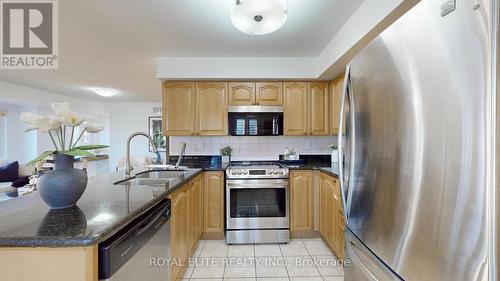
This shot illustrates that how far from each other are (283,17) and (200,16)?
0.94m

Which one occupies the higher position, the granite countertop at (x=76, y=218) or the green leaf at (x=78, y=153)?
the green leaf at (x=78, y=153)

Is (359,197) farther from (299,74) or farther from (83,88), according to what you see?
(83,88)

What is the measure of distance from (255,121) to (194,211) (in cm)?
138

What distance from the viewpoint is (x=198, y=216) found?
2693 mm

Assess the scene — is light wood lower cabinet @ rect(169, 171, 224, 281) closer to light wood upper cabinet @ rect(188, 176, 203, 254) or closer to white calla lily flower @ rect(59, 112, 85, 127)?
light wood upper cabinet @ rect(188, 176, 203, 254)

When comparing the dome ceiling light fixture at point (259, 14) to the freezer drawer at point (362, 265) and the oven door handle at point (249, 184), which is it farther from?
the oven door handle at point (249, 184)

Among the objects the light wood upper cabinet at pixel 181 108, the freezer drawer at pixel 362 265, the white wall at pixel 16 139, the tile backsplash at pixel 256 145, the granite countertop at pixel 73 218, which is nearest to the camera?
the granite countertop at pixel 73 218

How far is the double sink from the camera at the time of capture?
1.89 metres

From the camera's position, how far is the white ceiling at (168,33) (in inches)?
77.6

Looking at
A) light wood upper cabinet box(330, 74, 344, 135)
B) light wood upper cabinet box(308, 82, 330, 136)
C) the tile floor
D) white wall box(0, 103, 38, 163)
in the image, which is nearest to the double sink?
the tile floor

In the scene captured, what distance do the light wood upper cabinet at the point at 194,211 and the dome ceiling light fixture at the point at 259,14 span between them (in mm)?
1478

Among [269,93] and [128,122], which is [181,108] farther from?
[128,122]

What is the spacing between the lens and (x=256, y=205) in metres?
2.78
